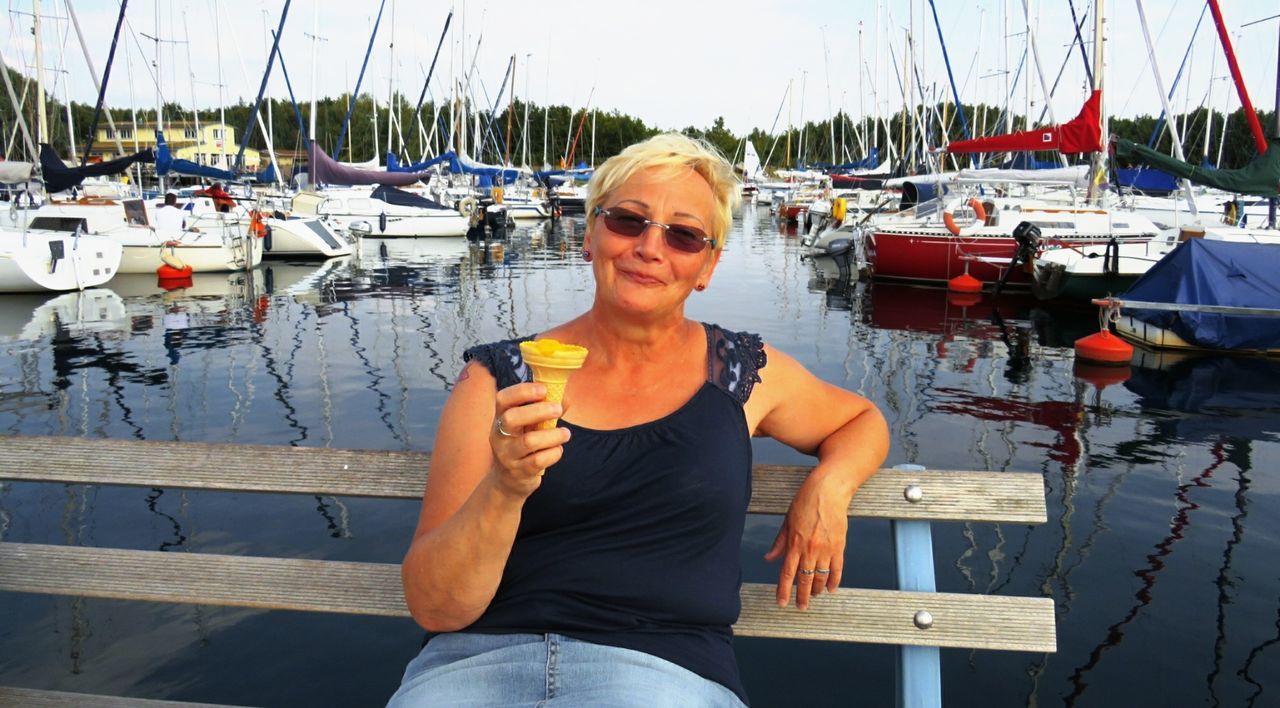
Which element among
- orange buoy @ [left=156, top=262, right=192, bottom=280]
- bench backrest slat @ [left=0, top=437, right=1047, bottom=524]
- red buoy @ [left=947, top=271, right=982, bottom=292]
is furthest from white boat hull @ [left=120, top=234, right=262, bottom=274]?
bench backrest slat @ [left=0, top=437, right=1047, bottom=524]

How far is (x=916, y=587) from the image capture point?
2496mm

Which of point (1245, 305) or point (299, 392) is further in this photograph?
point (1245, 305)

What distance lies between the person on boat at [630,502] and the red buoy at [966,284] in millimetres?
20445

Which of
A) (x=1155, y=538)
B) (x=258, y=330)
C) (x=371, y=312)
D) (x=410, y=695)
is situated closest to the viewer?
(x=410, y=695)

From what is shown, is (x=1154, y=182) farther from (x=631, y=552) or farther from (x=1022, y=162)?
(x=631, y=552)

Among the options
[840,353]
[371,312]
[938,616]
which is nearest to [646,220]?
[938,616]

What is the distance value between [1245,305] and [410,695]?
14.8 meters

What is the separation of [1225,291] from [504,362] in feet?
47.2

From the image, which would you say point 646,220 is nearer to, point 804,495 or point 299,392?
point 804,495

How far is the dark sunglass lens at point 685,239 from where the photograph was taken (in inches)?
97.0

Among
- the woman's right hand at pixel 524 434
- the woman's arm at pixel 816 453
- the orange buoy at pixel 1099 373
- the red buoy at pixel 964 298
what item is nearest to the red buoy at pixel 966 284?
the red buoy at pixel 964 298

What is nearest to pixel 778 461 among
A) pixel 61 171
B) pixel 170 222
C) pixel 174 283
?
pixel 174 283

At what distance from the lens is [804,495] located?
94.5 inches

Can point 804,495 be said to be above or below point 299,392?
above
